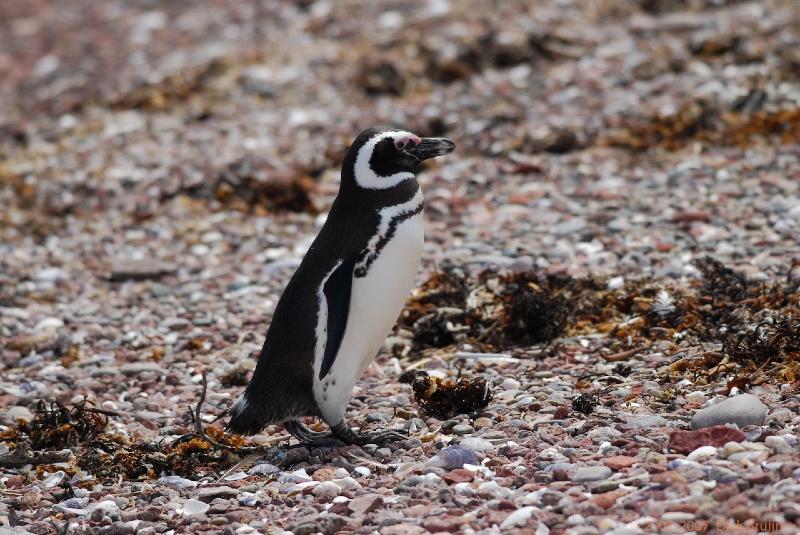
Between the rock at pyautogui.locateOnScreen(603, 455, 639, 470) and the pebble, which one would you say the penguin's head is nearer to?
the pebble

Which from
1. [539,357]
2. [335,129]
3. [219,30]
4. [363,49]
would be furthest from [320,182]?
[219,30]

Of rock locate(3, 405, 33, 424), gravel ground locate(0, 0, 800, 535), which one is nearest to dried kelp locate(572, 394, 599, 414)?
gravel ground locate(0, 0, 800, 535)

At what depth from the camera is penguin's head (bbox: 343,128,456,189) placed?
16.6 feet

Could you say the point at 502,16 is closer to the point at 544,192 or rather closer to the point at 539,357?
the point at 544,192

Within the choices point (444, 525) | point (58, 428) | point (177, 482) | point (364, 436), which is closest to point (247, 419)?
point (177, 482)

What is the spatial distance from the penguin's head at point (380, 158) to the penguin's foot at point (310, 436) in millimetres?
1078

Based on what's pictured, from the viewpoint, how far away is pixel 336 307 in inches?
191

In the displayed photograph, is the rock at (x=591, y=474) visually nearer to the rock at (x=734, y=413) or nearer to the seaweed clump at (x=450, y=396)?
the rock at (x=734, y=413)

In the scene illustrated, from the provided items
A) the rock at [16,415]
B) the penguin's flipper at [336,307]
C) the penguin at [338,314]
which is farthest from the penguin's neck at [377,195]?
the rock at [16,415]

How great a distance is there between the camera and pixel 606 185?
8031 millimetres

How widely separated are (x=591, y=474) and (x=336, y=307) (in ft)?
4.36

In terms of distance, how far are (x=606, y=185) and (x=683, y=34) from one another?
3.03m

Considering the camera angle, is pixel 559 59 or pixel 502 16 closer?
pixel 559 59

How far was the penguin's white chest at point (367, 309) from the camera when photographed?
16.1 ft
